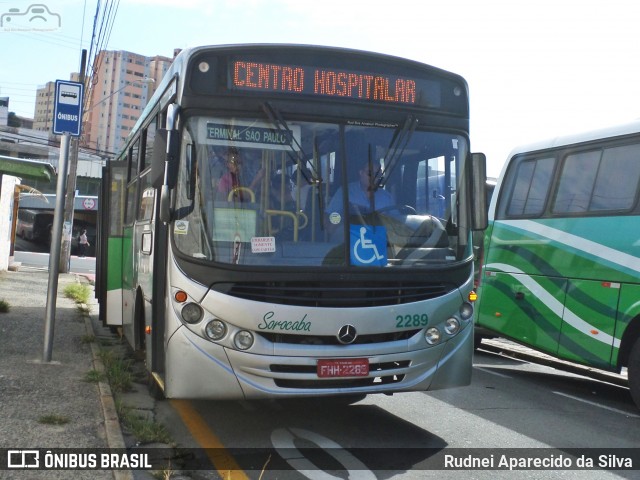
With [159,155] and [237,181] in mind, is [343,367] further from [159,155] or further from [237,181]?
[159,155]

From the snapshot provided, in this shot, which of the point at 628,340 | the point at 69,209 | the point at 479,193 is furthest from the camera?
the point at 69,209

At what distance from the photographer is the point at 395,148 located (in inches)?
257

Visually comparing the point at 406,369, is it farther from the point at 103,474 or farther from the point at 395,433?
the point at 103,474

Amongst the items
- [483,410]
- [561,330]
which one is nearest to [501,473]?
[483,410]

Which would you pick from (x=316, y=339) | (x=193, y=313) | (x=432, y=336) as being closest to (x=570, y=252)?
(x=432, y=336)

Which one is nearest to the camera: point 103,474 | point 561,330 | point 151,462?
point 103,474

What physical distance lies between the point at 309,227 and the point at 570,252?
461 centimetres

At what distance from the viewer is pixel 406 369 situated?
247 inches

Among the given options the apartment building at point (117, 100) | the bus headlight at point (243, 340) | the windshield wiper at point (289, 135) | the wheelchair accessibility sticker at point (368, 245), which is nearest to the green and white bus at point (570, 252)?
the wheelchair accessibility sticker at point (368, 245)

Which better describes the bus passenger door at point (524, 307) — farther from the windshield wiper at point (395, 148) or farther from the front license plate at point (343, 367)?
the front license plate at point (343, 367)

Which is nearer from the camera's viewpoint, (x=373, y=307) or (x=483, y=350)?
(x=373, y=307)

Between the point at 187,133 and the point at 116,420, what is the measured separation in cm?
251

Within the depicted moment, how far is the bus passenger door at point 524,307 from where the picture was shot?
31.8 ft

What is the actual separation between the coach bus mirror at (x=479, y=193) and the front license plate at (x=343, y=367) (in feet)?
5.81
